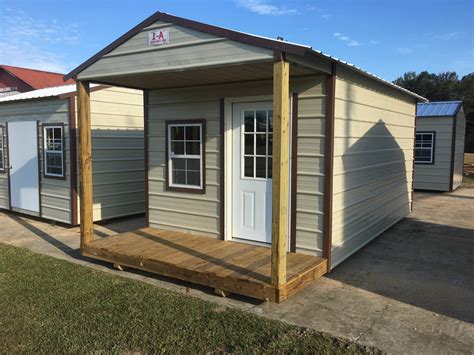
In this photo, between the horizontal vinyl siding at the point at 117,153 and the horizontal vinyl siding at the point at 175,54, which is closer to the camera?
the horizontal vinyl siding at the point at 175,54

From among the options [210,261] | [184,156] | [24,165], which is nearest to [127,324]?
[210,261]

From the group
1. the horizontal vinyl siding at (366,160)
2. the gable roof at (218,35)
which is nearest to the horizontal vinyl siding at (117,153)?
the gable roof at (218,35)

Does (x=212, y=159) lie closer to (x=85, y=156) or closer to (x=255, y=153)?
(x=255, y=153)

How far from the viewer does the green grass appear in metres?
3.41

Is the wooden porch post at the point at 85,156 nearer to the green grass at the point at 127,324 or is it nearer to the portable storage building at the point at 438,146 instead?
the green grass at the point at 127,324

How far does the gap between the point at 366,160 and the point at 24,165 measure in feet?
23.4

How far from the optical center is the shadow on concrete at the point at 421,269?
14.8ft

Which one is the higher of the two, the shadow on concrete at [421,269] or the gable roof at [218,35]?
the gable roof at [218,35]

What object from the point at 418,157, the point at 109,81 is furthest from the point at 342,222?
the point at 418,157

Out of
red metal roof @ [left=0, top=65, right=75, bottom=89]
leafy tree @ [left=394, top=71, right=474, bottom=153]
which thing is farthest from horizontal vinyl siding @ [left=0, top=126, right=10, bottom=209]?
leafy tree @ [left=394, top=71, right=474, bottom=153]

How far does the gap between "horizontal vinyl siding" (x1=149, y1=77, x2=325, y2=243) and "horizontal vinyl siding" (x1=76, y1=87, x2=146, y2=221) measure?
1.79 meters

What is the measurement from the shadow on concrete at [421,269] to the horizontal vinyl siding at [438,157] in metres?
6.43

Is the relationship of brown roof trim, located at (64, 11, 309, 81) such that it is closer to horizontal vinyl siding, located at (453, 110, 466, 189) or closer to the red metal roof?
horizontal vinyl siding, located at (453, 110, 466, 189)

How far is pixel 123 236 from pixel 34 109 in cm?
405
